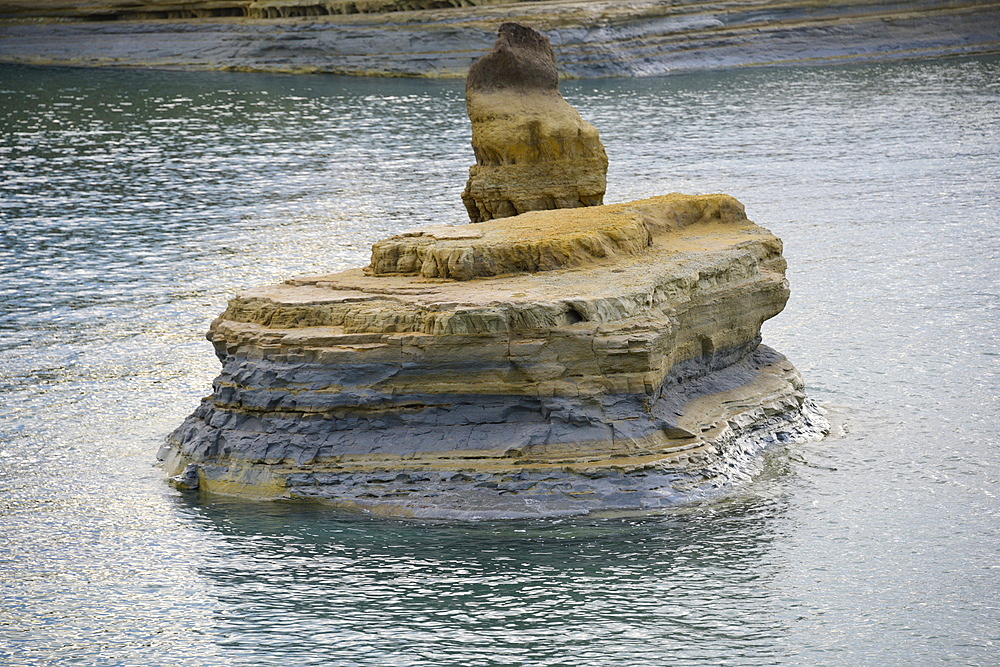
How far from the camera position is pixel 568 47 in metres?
47.5

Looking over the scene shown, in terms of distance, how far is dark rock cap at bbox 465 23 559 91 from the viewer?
18469 mm

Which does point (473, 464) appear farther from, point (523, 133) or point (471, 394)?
point (523, 133)

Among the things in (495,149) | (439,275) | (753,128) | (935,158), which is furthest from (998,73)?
(439,275)

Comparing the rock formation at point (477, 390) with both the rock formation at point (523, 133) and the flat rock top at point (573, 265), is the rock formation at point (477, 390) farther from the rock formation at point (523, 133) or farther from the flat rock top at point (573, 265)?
the rock formation at point (523, 133)

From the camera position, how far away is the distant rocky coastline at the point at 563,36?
4791cm

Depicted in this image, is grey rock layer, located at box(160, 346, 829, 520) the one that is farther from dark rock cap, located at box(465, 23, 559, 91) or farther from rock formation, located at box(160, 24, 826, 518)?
dark rock cap, located at box(465, 23, 559, 91)

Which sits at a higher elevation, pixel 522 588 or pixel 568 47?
pixel 568 47

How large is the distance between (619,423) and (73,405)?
21.0 feet

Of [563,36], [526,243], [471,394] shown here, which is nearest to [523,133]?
[526,243]

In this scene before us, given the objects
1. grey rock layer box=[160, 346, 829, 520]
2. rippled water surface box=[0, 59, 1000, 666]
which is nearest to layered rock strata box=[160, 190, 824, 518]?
grey rock layer box=[160, 346, 829, 520]

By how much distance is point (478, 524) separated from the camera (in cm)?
980

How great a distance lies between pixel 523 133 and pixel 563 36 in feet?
99.2

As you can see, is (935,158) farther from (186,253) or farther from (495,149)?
(186,253)

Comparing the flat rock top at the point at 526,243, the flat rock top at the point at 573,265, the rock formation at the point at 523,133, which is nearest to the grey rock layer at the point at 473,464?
the flat rock top at the point at 573,265
